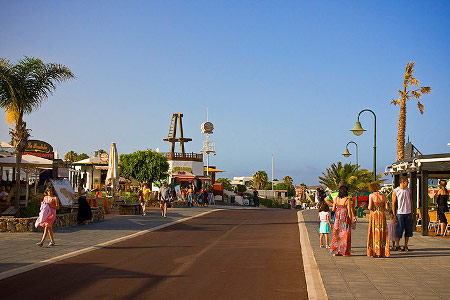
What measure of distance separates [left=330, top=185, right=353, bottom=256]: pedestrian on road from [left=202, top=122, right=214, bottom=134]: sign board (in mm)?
60823

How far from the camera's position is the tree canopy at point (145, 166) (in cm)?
5034

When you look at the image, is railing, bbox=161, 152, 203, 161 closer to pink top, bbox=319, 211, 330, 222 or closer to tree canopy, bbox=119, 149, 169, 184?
tree canopy, bbox=119, 149, 169, 184

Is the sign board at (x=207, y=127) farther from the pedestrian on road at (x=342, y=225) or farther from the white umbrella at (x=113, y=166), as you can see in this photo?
the pedestrian on road at (x=342, y=225)

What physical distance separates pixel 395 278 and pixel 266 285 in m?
2.33

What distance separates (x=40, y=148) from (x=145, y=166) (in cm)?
1826

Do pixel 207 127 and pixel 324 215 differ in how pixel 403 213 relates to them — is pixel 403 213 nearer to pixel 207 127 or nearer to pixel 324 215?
pixel 324 215

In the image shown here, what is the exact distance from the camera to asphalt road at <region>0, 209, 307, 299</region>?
8336mm

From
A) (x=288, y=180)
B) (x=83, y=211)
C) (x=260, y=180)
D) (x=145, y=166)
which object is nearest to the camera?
(x=83, y=211)

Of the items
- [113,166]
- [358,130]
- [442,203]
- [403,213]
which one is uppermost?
[358,130]

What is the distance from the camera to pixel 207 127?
73.3 metres

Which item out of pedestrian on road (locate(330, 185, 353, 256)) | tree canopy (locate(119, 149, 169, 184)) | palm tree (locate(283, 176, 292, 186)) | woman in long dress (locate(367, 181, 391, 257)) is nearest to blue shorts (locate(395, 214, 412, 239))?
woman in long dress (locate(367, 181, 391, 257))

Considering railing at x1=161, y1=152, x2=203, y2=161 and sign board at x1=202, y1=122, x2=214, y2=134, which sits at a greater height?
sign board at x1=202, y1=122, x2=214, y2=134

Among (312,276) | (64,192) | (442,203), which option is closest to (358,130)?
(442,203)

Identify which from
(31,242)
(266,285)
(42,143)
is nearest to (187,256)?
(266,285)
